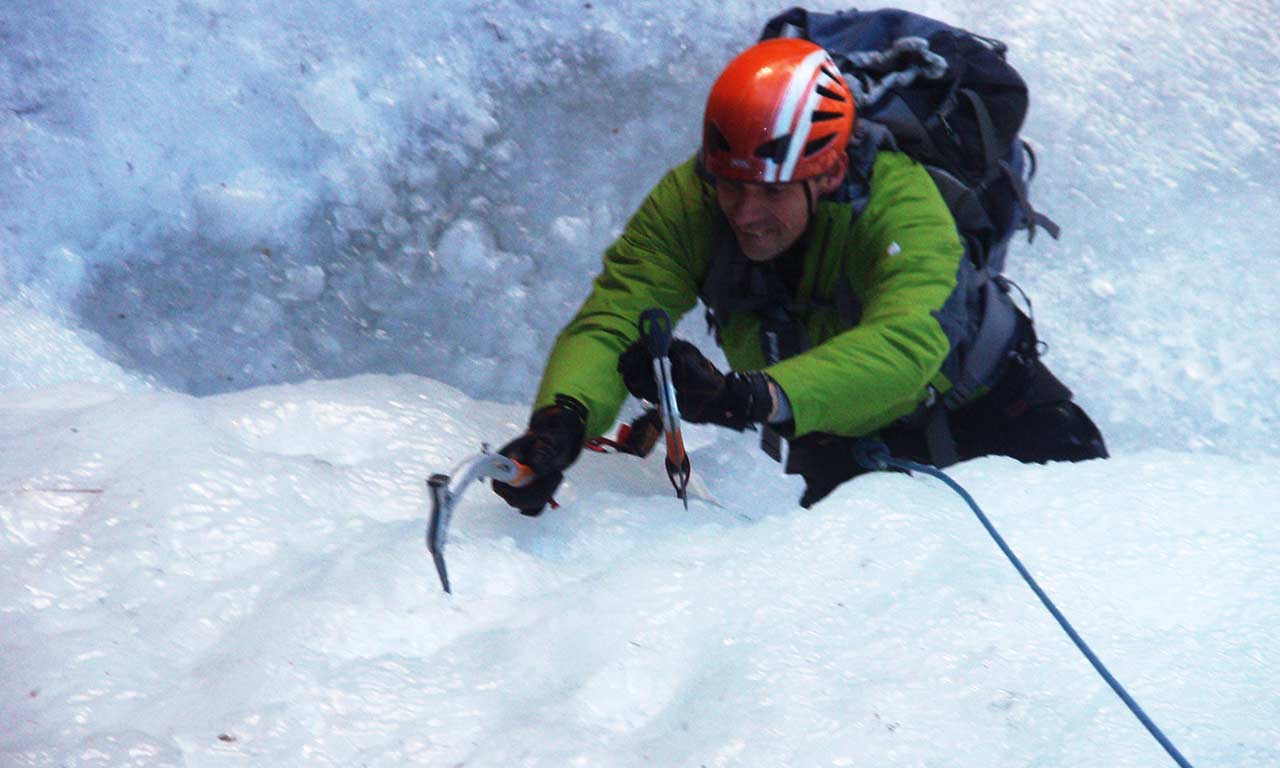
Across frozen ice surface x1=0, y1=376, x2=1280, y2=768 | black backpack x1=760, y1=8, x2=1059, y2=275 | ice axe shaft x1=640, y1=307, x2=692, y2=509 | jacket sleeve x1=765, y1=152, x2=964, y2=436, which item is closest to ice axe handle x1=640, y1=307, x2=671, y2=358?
ice axe shaft x1=640, y1=307, x2=692, y2=509

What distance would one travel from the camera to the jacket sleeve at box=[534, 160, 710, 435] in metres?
2.26

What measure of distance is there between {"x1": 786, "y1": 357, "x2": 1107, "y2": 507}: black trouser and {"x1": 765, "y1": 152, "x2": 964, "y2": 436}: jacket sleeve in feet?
1.34

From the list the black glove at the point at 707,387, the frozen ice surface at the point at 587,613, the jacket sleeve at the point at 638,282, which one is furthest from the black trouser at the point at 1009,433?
the black glove at the point at 707,387

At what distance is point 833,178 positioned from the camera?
2277mm

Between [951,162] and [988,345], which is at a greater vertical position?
[951,162]

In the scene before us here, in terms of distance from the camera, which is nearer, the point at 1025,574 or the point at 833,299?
Answer: the point at 1025,574

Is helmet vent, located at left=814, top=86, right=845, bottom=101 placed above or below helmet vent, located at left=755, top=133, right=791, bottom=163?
above

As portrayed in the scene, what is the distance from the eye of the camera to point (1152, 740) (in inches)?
64.6

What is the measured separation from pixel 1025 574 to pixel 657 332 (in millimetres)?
696

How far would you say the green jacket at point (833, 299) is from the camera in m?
2.14

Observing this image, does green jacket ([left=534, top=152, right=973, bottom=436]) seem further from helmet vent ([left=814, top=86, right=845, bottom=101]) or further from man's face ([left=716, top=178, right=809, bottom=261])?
helmet vent ([left=814, top=86, right=845, bottom=101])

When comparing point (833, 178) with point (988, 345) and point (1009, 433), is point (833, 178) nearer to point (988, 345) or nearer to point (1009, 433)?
point (988, 345)

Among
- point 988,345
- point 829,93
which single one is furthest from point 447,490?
point 988,345

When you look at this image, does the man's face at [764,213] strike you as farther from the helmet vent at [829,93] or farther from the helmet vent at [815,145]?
the helmet vent at [829,93]
